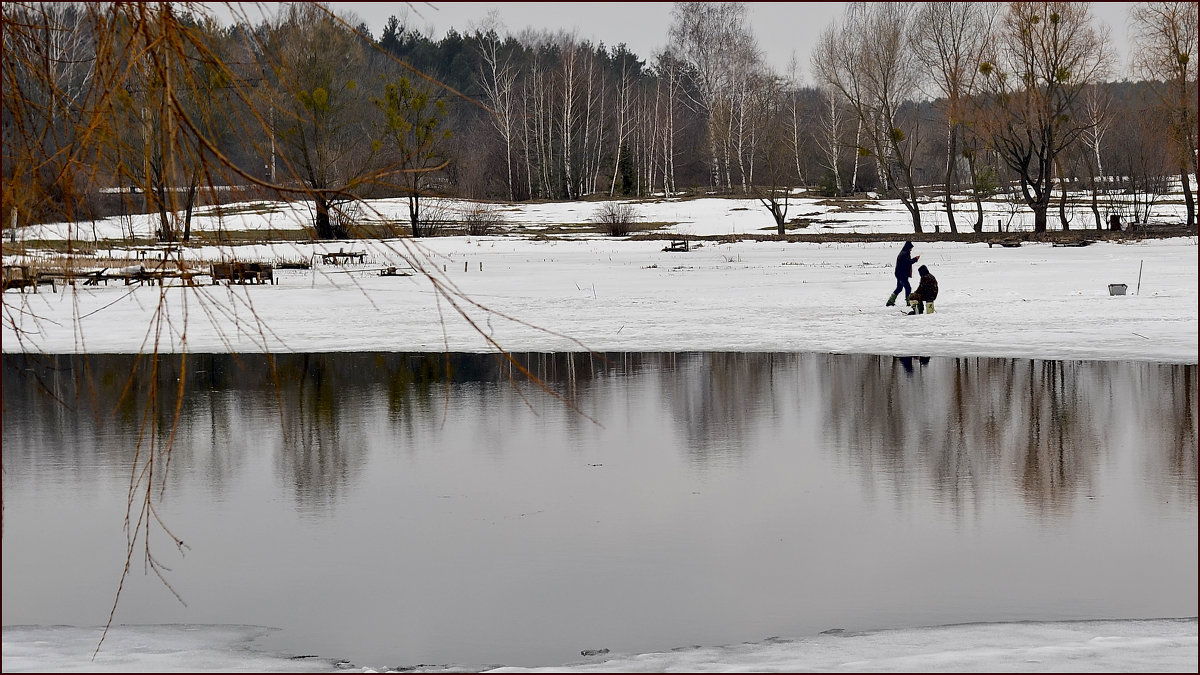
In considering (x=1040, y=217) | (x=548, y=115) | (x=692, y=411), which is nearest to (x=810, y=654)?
(x=692, y=411)

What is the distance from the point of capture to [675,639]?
20.6 ft

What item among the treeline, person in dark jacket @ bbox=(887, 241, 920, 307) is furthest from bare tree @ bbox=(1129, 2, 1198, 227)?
person in dark jacket @ bbox=(887, 241, 920, 307)

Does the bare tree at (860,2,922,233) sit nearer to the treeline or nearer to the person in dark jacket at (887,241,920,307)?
the treeline

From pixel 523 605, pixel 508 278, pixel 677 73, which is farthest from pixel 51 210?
pixel 677 73

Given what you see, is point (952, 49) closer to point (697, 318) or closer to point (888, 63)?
point (888, 63)

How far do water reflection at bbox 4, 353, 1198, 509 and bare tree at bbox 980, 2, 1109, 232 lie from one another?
105 ft

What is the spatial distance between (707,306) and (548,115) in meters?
53.8

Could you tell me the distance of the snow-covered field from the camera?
576cm

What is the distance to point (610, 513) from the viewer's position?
8.87m

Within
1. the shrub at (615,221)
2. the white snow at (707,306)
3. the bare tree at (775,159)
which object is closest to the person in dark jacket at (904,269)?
the white snow at (707,306)

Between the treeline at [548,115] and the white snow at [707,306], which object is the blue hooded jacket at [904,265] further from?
the treeline at [548,115]

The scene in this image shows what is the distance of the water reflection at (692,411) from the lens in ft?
33.6

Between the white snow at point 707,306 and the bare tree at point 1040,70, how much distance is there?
7672mm

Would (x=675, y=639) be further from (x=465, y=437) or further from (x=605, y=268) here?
(x=605, y=268)
